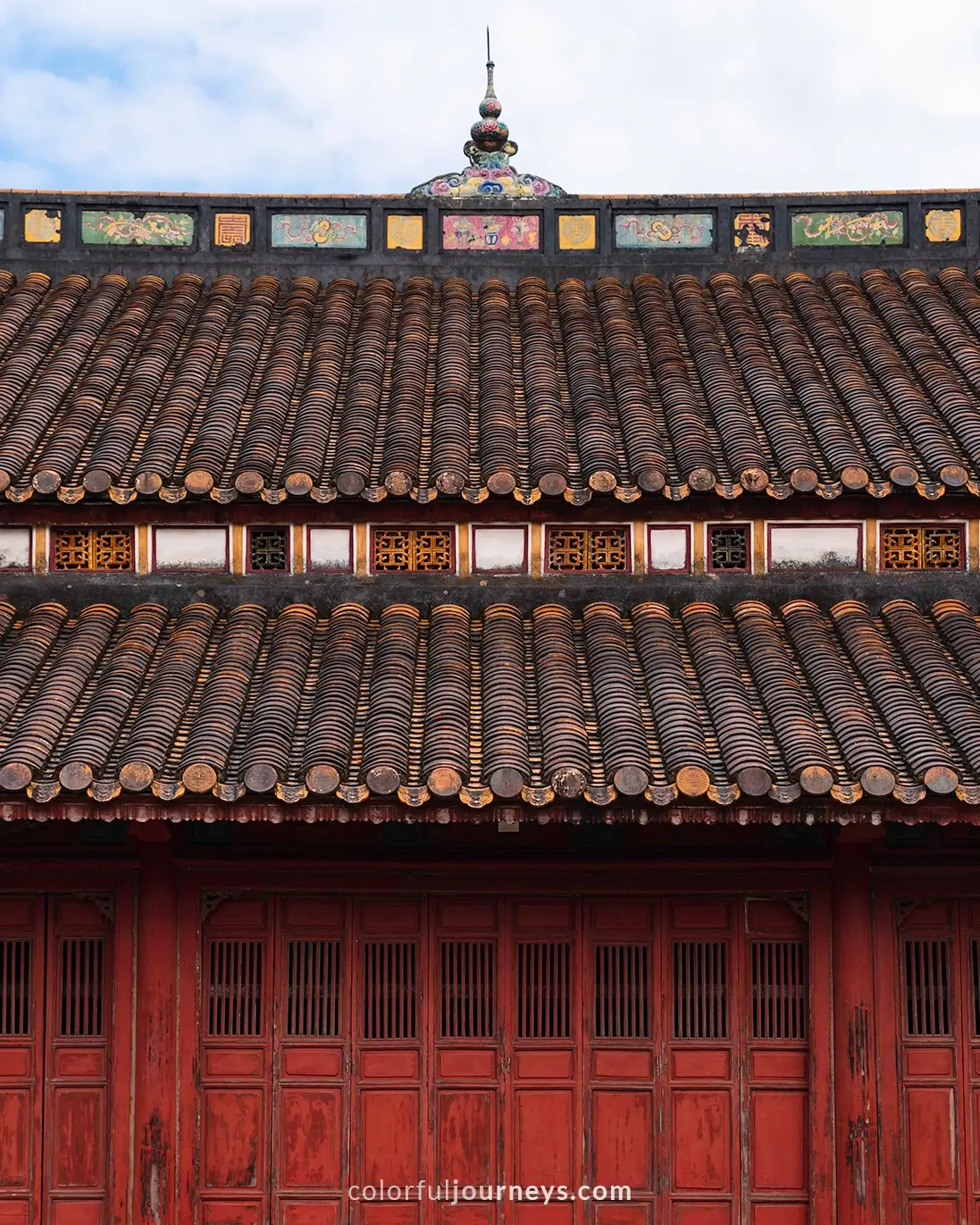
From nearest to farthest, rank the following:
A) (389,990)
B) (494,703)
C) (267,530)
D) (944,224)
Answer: (494,703), (389,990), (267,530), (944,224)

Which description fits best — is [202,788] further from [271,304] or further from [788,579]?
[271,304]

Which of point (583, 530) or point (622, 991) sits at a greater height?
point (583, 530)

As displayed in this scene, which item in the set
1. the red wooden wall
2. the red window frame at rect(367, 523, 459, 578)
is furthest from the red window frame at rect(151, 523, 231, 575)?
the red wooden wall

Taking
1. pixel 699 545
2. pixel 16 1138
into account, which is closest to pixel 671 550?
pixel 699 545

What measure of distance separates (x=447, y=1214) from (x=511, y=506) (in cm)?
540

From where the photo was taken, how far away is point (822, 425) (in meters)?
11.8

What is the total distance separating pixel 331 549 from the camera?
11.6 m

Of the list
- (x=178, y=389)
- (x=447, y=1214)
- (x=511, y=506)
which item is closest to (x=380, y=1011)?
(x=447, y=1214)

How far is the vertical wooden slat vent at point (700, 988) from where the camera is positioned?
10.7m

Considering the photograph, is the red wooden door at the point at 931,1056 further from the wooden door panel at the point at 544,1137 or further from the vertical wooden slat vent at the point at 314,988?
the vertical wooden slat vent at the point at 314,988

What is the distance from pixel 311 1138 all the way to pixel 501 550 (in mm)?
4737

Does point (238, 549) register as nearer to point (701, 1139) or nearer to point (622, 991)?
point (622, 991)

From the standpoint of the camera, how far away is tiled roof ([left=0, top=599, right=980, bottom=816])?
29.5ft

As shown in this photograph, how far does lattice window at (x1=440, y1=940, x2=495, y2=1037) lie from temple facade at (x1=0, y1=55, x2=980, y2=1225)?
25 millimetres
